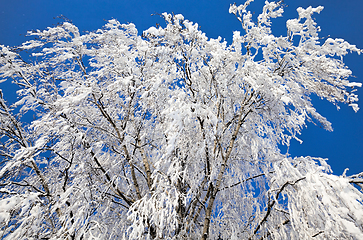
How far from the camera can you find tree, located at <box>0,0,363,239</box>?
2436mm

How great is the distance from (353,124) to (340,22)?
4302cm

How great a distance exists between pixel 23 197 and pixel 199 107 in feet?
8.00

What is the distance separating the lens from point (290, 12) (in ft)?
215

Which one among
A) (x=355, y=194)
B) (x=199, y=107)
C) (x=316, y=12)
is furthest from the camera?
(x=316, y=12)

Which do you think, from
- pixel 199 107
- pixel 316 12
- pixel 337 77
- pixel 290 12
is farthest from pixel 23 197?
pixel 290 12

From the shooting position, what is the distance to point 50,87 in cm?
330

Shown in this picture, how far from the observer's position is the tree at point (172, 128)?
2.44 meters

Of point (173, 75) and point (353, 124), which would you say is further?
point (353, 124)

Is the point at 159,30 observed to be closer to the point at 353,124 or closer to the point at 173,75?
the point at 173,75

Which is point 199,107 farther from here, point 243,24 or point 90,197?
point 243,24

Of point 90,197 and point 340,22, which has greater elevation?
point 340,22

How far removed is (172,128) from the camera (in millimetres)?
2375

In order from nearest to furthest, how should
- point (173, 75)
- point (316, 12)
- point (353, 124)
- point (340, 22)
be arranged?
point (316, 12), point (173, 75), point (340, 22), point (353, 124)

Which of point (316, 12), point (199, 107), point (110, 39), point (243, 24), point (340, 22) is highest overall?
point (340, 22)
